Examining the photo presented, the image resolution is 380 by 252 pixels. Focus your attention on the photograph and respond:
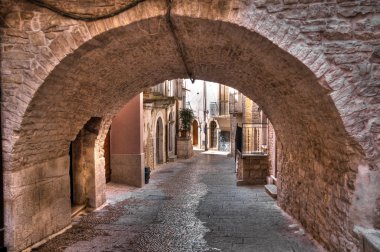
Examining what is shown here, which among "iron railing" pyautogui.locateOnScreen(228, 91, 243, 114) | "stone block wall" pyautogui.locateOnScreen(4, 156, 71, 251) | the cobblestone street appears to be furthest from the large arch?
"iron railing" pyautogui.locateOnScreen(228, 91, 243, 114)

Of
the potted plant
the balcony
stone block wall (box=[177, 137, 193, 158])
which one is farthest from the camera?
the potted plant

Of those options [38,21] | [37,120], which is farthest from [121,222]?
[38,21]

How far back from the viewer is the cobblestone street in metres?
4.90

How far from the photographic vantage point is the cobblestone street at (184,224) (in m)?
4.90

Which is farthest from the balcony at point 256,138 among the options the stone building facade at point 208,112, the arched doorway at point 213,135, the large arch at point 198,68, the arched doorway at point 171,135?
the arched doorway at point 213,135

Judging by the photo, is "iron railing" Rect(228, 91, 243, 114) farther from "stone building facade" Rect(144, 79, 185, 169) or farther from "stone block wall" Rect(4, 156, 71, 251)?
"stone block wall" Rect(4, 156, 71, 251)

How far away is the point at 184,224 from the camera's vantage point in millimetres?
5938

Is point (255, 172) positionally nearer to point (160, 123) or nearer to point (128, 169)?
point (128, 169)

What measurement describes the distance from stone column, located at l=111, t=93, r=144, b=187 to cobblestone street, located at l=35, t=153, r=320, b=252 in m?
0.72

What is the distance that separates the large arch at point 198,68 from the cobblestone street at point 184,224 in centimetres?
50

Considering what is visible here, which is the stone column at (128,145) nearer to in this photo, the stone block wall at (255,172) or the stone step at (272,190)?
the stone block wall at (255,172)

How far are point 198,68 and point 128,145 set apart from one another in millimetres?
4709

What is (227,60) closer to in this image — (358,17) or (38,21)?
(358,17)

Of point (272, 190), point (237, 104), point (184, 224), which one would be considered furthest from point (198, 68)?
point (237, 104)
